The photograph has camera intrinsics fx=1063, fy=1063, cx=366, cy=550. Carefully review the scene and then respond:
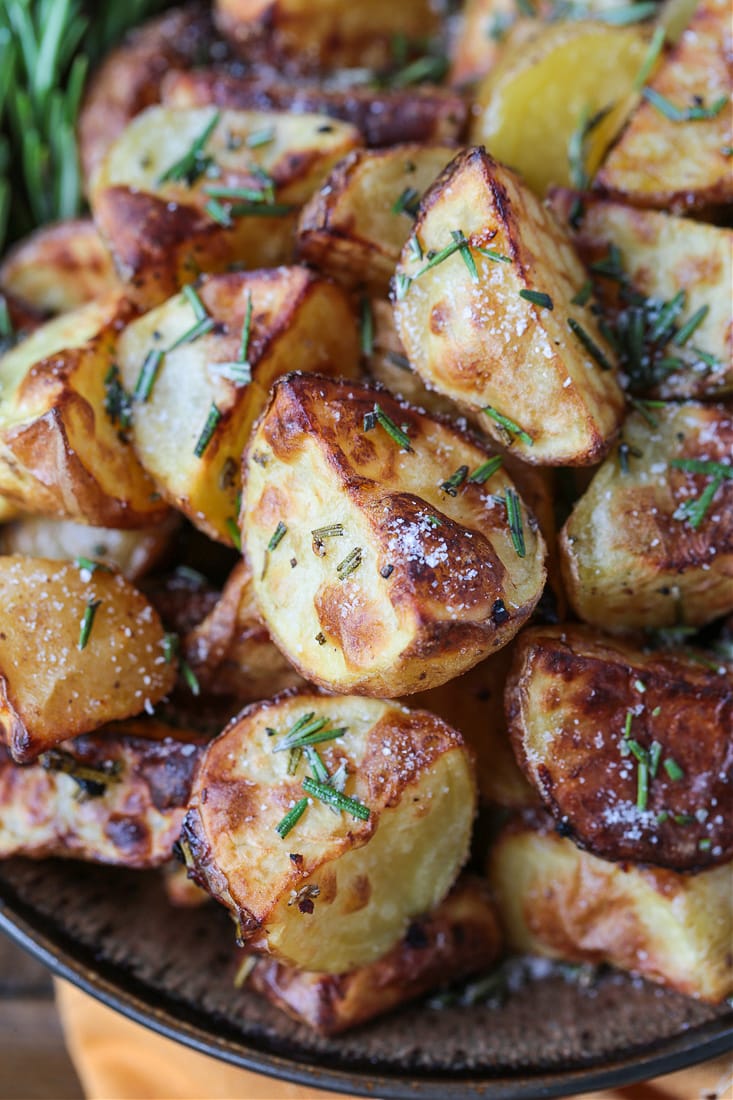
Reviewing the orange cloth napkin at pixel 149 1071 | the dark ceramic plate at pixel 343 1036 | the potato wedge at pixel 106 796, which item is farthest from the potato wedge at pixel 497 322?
the orange cloth napkin at pixel 149 1071

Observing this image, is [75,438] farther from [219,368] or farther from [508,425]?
[508,425]

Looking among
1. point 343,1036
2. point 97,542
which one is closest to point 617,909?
point 343,1036

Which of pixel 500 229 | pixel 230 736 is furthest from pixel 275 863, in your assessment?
pixel 500 229

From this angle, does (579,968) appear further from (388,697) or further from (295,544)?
(295,544)

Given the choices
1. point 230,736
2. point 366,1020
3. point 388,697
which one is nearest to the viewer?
point 388,697

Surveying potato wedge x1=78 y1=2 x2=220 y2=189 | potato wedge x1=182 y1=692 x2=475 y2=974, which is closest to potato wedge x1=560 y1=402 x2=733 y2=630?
potato wedge x1=182 y1=692 x2=475 y2=974
